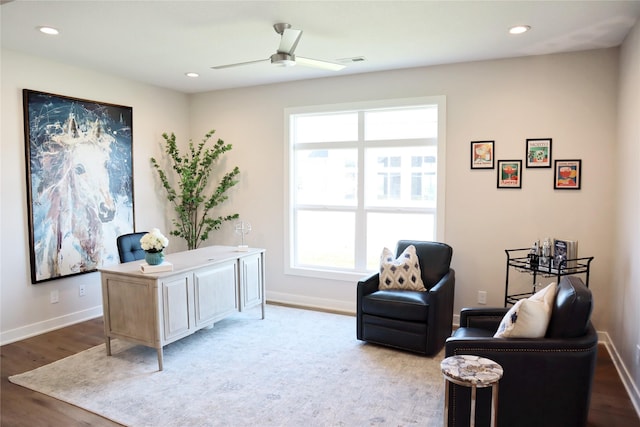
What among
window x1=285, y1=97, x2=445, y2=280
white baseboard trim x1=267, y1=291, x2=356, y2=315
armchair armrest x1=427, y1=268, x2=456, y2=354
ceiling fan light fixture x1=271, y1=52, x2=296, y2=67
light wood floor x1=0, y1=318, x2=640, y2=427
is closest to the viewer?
light wood floor x1=0, y1=318, x2=640, y2=427

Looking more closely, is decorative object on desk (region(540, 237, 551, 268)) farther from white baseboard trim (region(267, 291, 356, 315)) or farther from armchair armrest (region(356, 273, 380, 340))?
white baseboard trim (region(267, 291, 356, 315))

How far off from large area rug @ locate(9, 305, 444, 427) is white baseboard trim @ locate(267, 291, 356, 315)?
2.44 feet

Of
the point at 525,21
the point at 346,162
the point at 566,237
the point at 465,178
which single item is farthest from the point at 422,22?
the point at 566,237

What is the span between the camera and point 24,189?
3.95 metres

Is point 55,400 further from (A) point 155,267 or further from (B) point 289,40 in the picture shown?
(B) point 289,40

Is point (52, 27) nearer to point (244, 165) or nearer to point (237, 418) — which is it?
point (244, 165)

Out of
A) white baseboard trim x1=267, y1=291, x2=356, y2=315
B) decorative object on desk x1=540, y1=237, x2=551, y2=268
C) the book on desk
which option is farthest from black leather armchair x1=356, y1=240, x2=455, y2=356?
the book on desk

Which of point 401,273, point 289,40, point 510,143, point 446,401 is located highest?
point 289,40

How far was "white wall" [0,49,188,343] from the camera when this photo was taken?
3.83 m

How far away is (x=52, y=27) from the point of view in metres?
3.26

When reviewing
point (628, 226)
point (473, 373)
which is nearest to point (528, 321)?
point (473, 373)

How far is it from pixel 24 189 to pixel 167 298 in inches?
76.6

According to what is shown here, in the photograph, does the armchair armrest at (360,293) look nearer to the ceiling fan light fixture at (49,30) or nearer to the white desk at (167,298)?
the white desk at (167,298)

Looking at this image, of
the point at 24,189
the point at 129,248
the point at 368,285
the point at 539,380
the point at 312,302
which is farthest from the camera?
the point at 312,302
